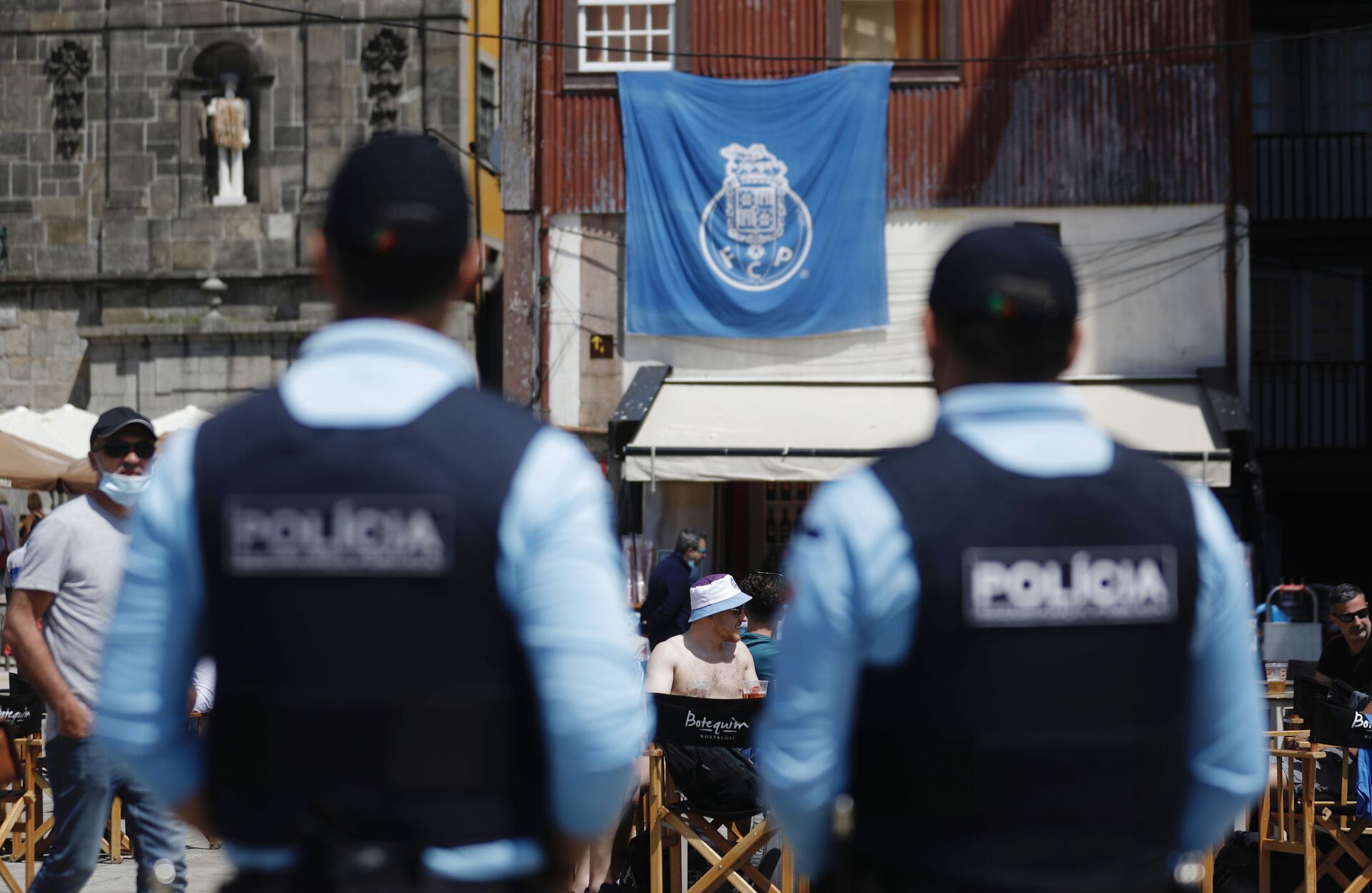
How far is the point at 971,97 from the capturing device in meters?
19.2

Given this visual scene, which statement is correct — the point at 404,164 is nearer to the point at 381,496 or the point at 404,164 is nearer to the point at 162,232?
the point at 381,496

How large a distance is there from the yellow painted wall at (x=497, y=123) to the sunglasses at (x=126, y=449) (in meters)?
17.6

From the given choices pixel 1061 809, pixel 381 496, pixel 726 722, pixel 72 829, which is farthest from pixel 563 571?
pixel 726 722

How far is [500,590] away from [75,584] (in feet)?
12.8

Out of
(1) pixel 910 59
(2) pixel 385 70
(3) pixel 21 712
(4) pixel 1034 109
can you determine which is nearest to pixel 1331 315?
(4) pixel 1034 109

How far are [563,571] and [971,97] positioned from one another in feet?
57.4

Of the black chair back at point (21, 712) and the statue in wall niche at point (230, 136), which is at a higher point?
the statue in wall niche at point (230, 136)

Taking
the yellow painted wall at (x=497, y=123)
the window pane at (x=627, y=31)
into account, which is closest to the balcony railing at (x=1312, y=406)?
the window pane at (x=627, y=31)

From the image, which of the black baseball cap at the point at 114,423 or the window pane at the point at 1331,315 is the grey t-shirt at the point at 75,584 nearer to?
the black baseball cap at the point at 114,423

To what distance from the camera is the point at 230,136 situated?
24078 millimetres

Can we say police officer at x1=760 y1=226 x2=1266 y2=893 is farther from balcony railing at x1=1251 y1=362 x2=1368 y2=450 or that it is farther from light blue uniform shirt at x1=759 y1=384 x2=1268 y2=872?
balcony railing at x1=1251 y1=362 x2=1368 y2=450

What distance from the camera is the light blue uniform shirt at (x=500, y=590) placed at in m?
2.55

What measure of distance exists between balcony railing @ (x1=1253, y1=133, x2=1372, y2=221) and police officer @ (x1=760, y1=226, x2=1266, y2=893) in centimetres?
2102

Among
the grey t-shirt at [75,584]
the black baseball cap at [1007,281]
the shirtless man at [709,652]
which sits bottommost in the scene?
the shirtless man at [709,652]
